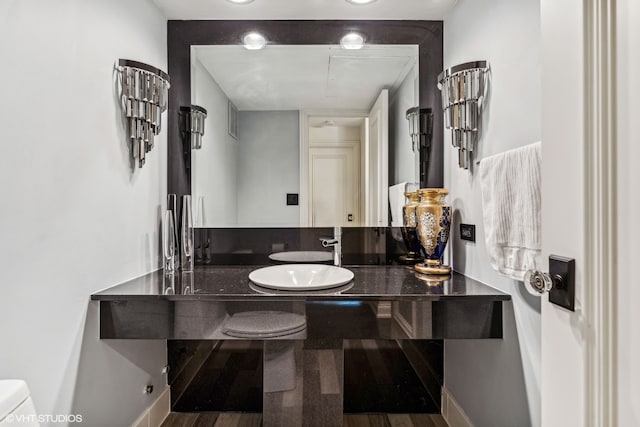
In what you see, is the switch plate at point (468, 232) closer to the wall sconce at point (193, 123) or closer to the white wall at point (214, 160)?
the white wall at point (214, 160)

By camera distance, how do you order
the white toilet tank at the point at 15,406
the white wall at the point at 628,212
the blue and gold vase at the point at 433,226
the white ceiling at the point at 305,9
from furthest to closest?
1. the white ceiling at the point at 305,9
2. the blue and gold vase at the point at 433,226
3. the white toilet tank at the point at 15,406
4. the white wall at the point at 628,212

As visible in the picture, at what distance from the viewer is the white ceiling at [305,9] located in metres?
1.76

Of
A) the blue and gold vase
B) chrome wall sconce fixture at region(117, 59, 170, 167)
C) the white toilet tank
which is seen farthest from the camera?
the blue and gold vase

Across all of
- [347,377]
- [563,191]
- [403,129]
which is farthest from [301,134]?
[563,191]

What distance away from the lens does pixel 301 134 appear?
2.00 meters

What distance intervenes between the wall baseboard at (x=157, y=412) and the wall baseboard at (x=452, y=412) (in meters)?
1.47

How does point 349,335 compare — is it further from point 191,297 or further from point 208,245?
point 208,245

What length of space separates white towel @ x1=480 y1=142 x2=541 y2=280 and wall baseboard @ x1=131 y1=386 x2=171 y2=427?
5.52 ft

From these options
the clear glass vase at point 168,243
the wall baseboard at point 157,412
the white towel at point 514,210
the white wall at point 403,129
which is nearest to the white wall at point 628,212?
the white towel at point 514,210

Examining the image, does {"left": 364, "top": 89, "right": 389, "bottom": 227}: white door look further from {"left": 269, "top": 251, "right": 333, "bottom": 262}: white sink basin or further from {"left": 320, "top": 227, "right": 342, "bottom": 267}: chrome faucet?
{"left": 269, "top": 251, "right": 333, "bottom": 262}: white sink basin

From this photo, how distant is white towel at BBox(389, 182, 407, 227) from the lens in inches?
76.9

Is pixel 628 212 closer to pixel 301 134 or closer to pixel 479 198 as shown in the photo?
pixel 479 198

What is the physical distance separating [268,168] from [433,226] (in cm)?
95

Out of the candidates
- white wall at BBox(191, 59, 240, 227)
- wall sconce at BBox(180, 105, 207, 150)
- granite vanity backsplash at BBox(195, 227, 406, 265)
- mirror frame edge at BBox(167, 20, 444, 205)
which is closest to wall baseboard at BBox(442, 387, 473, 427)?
granite vanity backsplash at BBox(195, 227, 406, 265)
